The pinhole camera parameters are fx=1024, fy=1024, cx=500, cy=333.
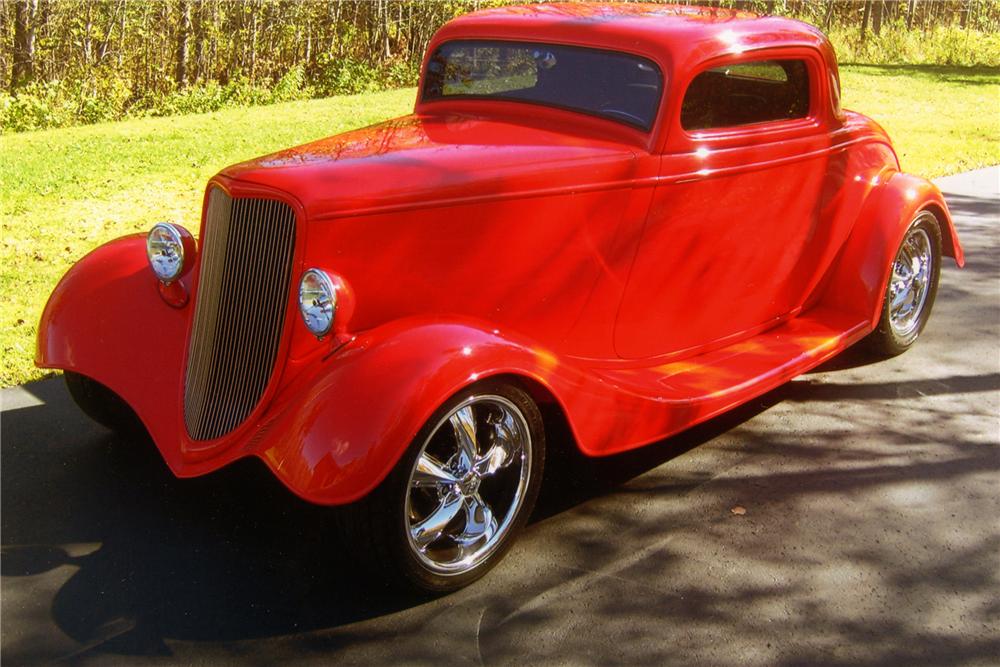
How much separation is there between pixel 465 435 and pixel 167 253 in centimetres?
144

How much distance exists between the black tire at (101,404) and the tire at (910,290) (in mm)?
3595

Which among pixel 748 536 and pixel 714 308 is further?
pixel 714 308

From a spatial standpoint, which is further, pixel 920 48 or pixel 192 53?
pixel 920 48

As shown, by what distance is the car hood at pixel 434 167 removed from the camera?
338cm

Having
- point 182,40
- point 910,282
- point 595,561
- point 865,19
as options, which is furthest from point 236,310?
point 865,19

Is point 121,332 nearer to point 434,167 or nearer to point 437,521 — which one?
point 434,167

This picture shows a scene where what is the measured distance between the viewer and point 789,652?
10.00 ft

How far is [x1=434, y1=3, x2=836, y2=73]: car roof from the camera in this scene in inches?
165

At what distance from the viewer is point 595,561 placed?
11.5 ft

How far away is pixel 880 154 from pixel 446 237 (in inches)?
110

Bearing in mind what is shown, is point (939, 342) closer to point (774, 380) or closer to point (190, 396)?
point (774, 380)

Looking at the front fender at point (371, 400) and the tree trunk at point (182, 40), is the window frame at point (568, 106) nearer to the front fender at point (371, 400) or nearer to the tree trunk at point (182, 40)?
the front fender at point (371, 400)

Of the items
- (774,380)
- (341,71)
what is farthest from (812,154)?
(341,71)

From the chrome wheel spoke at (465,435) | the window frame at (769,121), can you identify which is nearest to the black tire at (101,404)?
the chrome wheel spoke at (465,435)
